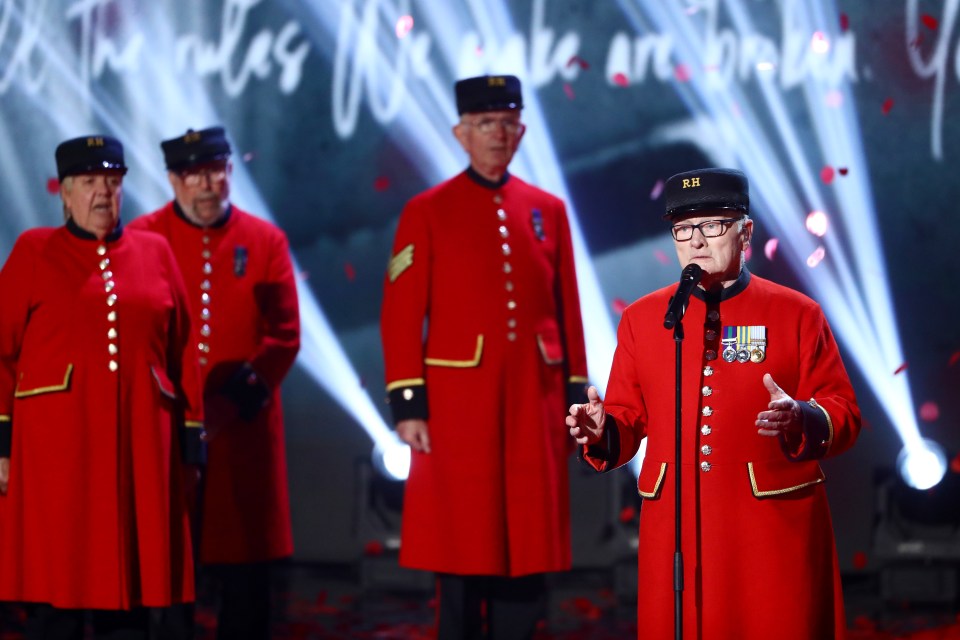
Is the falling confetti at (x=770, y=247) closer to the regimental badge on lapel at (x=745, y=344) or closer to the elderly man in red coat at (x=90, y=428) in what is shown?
the elderly man in red coat at (x=90, y=428)

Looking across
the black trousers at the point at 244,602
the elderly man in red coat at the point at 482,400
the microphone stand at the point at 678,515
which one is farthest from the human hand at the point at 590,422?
the black trousers at the point at 244,602

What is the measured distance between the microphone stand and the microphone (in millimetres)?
28

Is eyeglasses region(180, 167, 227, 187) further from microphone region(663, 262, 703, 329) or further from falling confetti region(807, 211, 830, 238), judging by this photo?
falling confetti region(807, 211, 830, 238)

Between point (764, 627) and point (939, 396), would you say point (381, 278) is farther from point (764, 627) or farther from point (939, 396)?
point (764, 627)

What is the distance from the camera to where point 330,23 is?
554cm

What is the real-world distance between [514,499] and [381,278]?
5.99 ft

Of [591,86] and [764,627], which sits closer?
[764,627]

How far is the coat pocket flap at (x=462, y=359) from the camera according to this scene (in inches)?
156

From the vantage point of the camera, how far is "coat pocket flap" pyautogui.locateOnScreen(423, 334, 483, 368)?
13.0ft

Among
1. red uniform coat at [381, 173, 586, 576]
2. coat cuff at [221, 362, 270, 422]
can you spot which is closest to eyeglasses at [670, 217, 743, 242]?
red uniform coat at [381, 173, 586, 576]

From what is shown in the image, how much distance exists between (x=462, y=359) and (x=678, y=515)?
147 centimetres

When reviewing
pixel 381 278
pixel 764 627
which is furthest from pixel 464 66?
pixel 764 627

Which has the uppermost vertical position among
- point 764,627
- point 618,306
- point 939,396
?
point 618,306

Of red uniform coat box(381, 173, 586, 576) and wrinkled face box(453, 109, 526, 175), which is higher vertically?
wrinkled face box(453, 109, 526, 175)
